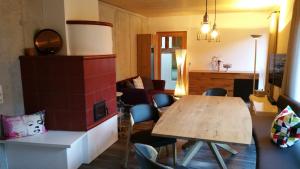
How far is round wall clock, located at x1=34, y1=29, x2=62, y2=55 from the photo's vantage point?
3.17m

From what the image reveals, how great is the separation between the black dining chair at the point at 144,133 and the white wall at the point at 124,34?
2924mm

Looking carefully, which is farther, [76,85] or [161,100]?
[161,100]

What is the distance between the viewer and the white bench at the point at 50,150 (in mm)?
2817

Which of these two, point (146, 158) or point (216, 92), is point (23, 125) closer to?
point (146, 158)

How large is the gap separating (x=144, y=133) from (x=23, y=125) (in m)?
1.52

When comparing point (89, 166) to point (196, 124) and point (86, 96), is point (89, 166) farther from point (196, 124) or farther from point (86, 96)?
point (196, 124)

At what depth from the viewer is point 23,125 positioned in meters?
2.90

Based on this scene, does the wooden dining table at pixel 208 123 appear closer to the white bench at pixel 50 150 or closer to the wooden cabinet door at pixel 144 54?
the white bench at pixel 50 150

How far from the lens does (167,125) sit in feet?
7.93

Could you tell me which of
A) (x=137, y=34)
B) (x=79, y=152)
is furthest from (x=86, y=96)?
(x=137, y=34)

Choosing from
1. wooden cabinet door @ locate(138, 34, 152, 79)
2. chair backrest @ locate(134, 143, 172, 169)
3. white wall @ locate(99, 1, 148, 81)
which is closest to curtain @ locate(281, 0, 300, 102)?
chair backrest @ locate(134, 143, 172, 169)

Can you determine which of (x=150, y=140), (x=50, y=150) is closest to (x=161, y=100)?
(x=150, y=140)

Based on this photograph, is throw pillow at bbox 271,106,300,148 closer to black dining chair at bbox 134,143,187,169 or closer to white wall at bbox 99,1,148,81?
black dining chair at bbox 134,143,187,169

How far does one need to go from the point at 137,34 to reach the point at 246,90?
3656 mm
